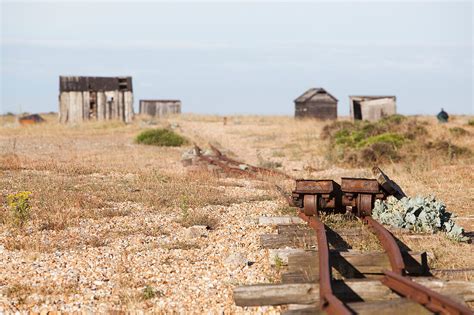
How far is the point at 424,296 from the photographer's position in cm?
419

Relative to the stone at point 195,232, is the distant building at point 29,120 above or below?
above

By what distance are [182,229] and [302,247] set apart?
195cm

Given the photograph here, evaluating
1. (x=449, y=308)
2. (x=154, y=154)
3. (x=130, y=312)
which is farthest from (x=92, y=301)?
(x=154, y=154)

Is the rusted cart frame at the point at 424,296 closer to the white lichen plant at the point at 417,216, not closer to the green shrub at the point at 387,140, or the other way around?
the white lichen plant at the point at 417,216

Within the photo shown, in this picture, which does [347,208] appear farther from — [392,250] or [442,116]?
[442,116]

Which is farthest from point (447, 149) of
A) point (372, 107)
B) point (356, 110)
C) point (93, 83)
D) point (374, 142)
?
point (93, 83)

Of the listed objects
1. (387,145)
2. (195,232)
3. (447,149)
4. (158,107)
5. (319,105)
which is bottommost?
(195,232)

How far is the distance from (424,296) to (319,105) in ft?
159

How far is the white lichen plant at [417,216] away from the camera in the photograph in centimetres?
730

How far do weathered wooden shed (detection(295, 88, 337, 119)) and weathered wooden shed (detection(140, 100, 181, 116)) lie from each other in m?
15.6

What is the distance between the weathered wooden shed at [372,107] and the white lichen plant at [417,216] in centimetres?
3635

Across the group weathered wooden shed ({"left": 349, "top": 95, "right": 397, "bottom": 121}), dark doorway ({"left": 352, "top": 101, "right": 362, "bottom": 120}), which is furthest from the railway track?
dark doorway ({"left": 352, "top": 101, "right": 362, "bottom": 120})

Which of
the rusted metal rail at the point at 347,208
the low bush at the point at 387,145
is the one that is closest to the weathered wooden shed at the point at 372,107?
the low bush at the point at 387,145

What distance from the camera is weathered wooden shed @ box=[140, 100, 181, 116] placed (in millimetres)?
62156
